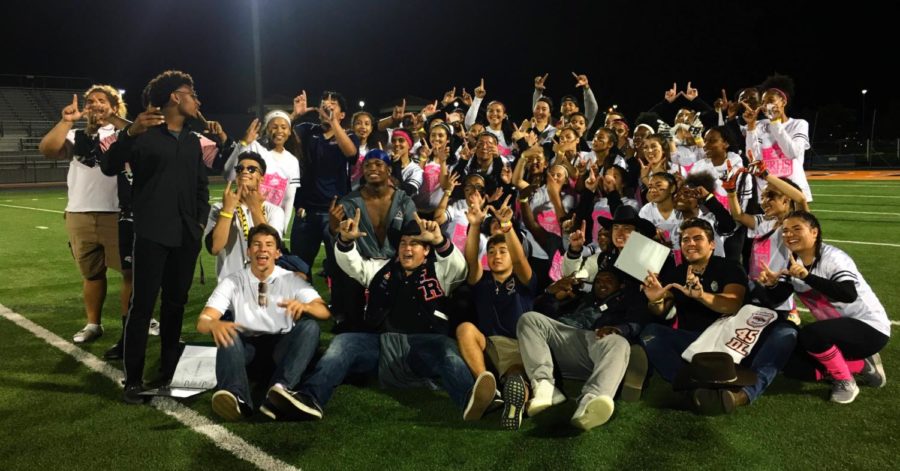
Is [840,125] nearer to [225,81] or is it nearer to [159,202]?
[225,81]

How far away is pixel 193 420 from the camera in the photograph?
13.2 feet

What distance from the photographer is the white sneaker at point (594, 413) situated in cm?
373

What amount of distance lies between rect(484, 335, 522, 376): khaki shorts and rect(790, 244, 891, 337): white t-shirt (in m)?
1.90

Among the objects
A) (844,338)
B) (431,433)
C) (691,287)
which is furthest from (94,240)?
(844,338)

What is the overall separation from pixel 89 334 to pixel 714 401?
203 inches

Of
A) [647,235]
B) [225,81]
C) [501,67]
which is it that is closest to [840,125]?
[501,67]

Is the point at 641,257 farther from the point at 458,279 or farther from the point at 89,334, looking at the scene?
the point at 89,334

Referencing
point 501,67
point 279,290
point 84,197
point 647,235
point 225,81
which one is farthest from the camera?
point 225,81

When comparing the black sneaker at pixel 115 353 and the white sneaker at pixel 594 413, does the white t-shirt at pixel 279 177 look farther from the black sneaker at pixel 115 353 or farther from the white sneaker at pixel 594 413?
the white sneaker at pixel 594 413

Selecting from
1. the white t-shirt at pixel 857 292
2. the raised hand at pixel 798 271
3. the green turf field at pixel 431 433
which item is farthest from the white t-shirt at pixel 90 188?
the white t-shirt at pixel 857 292

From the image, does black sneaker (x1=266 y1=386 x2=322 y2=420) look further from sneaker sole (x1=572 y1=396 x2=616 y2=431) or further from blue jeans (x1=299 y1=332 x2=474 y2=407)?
sneaker sole (x1=572 y1=396 x2=616 y2=431)

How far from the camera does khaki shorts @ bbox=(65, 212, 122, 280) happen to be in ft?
18.5

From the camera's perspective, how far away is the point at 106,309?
716 centimetres

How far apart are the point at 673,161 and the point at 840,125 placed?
180 feet
